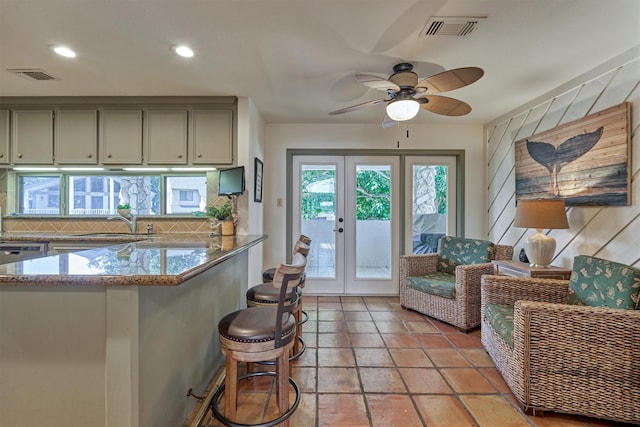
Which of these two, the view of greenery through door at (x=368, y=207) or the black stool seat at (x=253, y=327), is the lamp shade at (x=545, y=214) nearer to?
the view of greenery through door at (x=368, y=207)

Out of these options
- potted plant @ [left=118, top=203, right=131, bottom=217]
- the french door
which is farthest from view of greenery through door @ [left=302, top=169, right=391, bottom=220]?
potted plant @ [left=118, top=203, right=131, bottom=217]

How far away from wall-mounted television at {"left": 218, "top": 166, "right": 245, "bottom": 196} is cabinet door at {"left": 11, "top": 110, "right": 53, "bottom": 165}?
76.0 inches

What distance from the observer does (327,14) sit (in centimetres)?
183

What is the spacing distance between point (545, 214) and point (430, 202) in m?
1.70

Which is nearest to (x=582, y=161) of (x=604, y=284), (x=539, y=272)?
(x=539, y=272)

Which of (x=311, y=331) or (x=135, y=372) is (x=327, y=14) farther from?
(x=311, y=331)

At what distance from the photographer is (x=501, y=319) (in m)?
2.12

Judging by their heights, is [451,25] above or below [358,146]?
above

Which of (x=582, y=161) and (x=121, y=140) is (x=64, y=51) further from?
(x=582, y=161)

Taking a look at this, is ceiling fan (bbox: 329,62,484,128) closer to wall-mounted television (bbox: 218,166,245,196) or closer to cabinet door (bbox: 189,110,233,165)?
wall-mounted television (bbox: 218,166,245,196)

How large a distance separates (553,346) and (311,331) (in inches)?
75.6

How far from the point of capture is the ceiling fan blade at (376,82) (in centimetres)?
204

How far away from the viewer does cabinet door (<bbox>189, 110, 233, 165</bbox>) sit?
3268 mm

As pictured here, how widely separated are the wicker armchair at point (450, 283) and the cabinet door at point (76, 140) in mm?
3742
